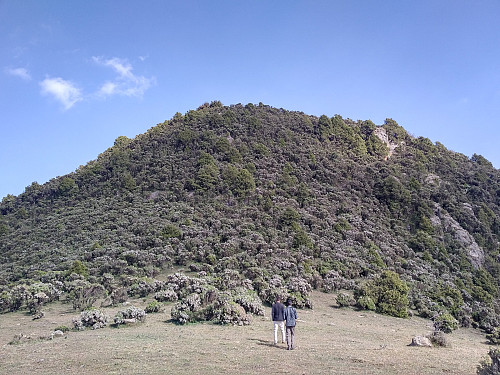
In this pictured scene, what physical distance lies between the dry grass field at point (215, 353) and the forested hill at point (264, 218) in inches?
190

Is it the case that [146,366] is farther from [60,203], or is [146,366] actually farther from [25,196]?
[25,196]

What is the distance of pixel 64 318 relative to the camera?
73.8 ft

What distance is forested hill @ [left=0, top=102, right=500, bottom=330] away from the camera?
34625 millimetres

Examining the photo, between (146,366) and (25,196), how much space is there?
66560 mm

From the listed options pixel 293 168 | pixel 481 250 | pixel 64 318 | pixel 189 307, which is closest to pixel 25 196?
pixel 293 168

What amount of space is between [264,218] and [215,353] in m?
36.9

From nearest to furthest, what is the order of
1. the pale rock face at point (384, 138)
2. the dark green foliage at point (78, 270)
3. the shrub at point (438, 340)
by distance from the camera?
1. the shrub at point (438, 340)
2. the dark green foliage at point (78, 270)
3. the pale rock face at point (384, 138)

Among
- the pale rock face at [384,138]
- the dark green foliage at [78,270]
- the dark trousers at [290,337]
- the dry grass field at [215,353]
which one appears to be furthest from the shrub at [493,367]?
the pale rock face at [384,138]

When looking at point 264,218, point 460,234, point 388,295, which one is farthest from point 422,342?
point 460,234

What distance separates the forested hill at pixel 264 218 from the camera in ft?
114

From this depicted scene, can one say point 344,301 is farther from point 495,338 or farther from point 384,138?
point 384,138

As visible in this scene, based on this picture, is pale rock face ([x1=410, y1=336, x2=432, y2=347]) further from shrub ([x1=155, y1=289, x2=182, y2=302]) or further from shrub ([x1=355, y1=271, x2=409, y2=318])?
shrub ([x1=155, y1=289, x2=182, y2=302])

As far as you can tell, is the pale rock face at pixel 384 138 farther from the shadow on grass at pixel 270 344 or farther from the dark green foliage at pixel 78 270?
the shadow on grass at pixel 270 344

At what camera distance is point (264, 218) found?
49375mm
